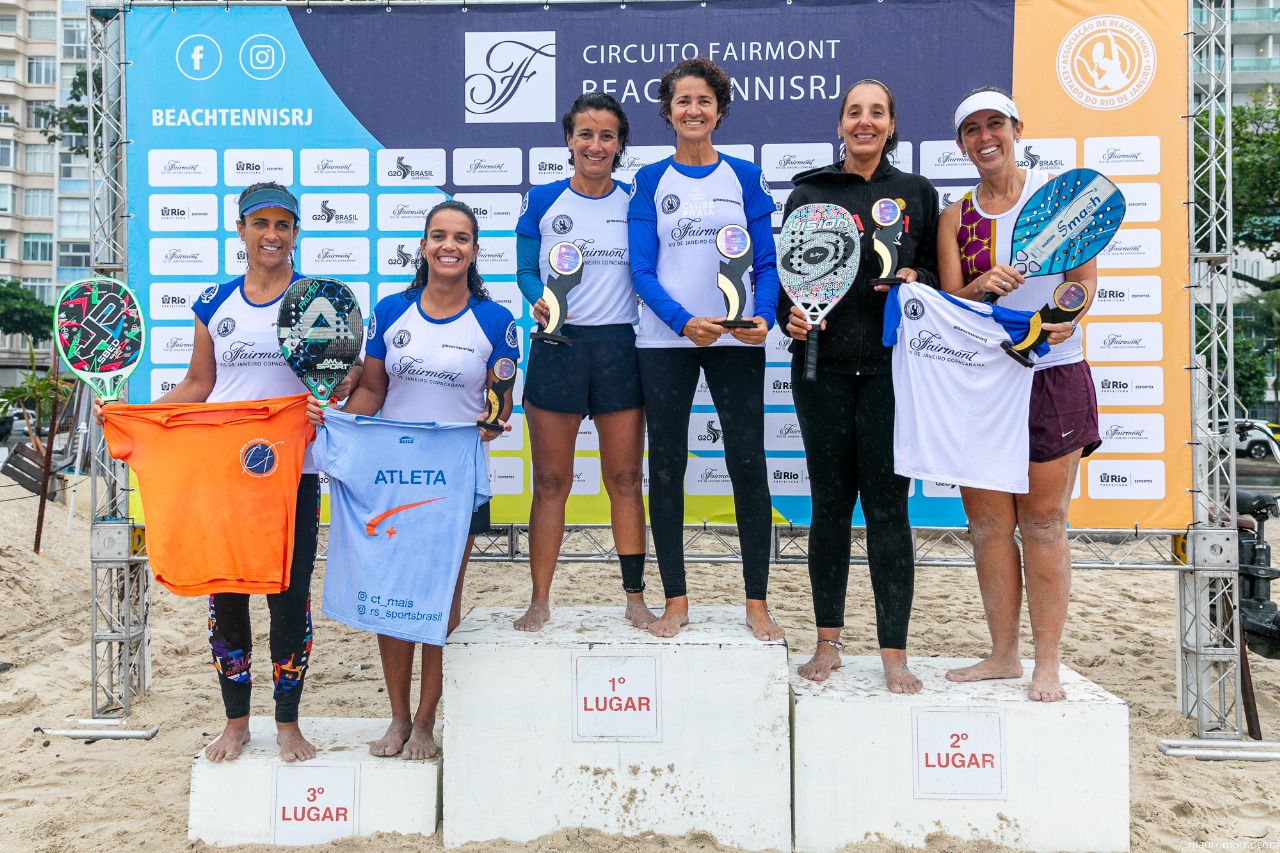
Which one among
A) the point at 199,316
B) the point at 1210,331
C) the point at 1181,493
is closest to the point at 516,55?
the point at 199,316

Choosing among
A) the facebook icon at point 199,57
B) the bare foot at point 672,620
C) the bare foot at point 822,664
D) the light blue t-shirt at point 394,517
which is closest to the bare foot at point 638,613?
the bare foot at point 672,620

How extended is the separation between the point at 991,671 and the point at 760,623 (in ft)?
2.81

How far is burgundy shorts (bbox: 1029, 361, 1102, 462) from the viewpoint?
9.87 feet

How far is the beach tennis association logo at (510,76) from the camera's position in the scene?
458 centimetres

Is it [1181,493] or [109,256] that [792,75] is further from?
[109,256]

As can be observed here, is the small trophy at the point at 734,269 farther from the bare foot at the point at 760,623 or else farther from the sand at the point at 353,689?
the sand at the point at 353,689

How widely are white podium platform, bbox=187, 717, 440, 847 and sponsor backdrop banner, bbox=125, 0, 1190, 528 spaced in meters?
1.84

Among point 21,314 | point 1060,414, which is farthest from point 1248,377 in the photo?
point 21,314

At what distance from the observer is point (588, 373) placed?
10.6 ft

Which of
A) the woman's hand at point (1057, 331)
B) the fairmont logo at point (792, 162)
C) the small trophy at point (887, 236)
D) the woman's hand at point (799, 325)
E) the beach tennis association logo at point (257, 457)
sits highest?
the fairmont logo at point (792, 162)

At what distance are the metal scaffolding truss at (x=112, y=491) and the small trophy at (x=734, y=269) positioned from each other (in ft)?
10.8

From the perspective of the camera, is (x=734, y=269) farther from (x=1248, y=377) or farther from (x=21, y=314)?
(x=21, y=314)

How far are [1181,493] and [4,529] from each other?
8.83 metres

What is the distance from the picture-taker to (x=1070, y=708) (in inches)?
114
